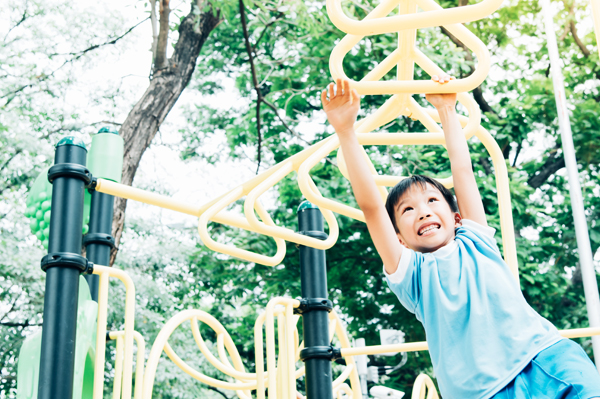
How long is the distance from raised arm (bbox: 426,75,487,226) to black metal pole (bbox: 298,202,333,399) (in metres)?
1.02

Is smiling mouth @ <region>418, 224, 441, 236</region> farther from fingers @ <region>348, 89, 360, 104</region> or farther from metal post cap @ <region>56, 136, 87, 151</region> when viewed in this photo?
metal post cap @ <region>56, 136, 87, 151</region>

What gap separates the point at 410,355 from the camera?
23.4 ft

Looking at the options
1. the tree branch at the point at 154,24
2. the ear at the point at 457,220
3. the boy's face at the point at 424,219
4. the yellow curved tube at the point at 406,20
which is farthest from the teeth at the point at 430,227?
the tree branch at the point at 154,24

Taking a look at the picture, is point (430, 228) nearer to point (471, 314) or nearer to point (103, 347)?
point (471, 314)

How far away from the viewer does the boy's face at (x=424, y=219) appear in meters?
1.30

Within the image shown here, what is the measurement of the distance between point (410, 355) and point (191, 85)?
487cm

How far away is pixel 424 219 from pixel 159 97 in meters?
3.85

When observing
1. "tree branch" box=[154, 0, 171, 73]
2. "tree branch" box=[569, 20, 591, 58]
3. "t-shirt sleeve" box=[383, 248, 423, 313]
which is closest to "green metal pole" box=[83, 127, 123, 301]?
"t-shirt sleeve" box=[383, 248, 423, 313]

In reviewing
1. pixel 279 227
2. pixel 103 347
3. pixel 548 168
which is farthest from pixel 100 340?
pixel 548 168

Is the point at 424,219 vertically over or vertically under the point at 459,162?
under

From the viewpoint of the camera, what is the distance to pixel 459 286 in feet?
3.94

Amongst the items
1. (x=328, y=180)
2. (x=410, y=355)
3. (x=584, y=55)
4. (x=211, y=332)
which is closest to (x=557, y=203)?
(x=584, y=55)

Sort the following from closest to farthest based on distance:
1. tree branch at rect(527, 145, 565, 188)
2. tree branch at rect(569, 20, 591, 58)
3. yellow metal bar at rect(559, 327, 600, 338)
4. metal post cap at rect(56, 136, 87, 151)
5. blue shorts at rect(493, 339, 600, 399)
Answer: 1. blue shorts at rect(493, 339, 600, 399)
2. metal post cap at rect(56, 136, 87, 151)
3. yellow metal bar at rect(559, 327, 600, 338)
4. tree branch at rect(527, 145, 565, 188)
5. tree branch at rect(569, 20, 591, 58)

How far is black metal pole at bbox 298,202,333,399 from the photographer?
7.32ft
